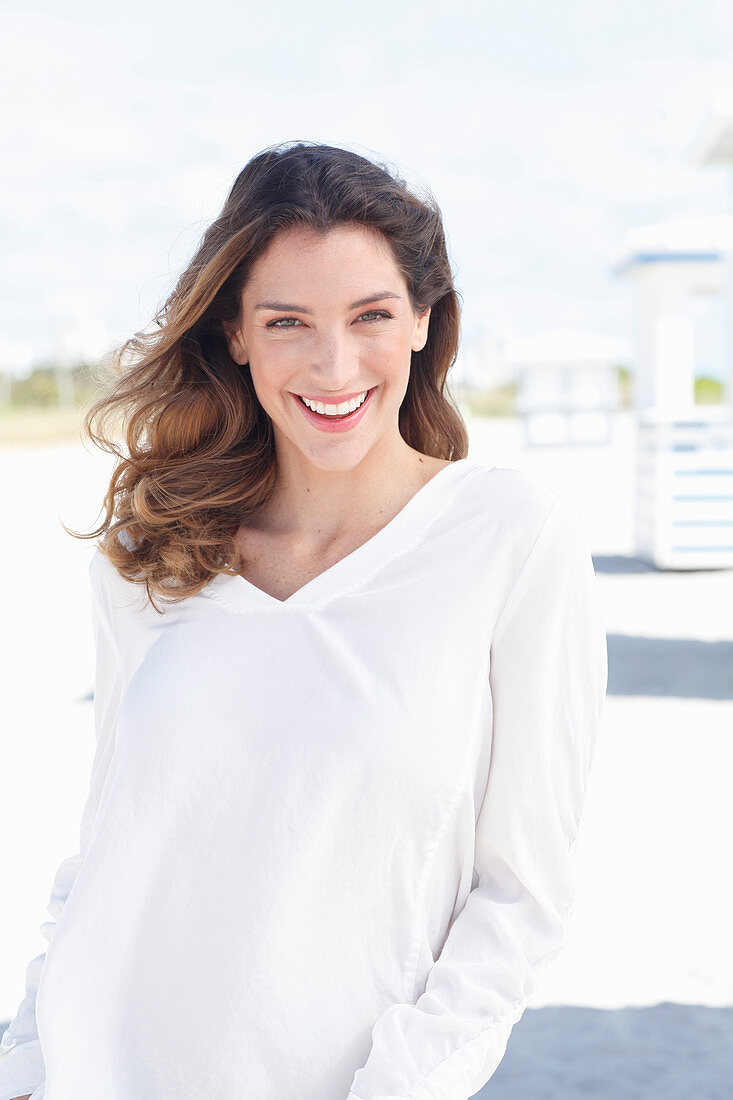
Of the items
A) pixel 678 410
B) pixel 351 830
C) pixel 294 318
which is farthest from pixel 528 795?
pixel 678 410

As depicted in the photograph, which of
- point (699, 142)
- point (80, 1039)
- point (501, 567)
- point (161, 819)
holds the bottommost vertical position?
point (80, 1039)

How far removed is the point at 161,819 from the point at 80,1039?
267 mm

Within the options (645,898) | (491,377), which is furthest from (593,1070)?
(491,377)

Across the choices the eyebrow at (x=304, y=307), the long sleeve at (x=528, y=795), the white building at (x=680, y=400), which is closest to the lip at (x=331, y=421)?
the eyebrow at (x=304, y=307)

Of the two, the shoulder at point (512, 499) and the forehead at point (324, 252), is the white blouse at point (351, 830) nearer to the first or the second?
the shoulder at point (512, 499)

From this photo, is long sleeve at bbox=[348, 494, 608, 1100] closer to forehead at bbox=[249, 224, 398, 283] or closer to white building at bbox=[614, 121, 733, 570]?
forehead at bbox=[249, 224, 398, 283]

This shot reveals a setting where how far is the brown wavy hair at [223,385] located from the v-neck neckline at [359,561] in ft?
0.14

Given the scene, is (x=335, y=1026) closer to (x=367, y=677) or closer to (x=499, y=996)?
(x=499, y=996)

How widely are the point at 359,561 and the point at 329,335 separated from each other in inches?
10.8

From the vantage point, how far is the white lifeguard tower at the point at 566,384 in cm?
2623

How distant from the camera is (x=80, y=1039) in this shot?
1387 mm

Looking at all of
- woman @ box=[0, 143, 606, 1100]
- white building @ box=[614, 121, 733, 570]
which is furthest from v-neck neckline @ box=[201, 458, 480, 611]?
white building @ box=[614, 121, 733, 570]

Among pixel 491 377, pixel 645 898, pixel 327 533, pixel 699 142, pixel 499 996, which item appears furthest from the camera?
pixel 491 377

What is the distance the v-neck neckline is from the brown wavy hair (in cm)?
4
